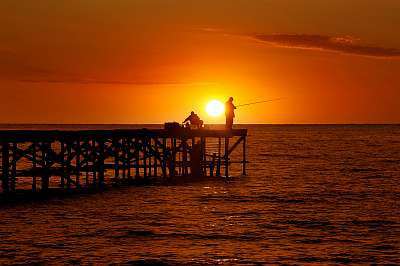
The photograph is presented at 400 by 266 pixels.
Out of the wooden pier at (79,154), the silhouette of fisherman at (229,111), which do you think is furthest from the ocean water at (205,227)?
the silhouette of fisherman at (229,111)

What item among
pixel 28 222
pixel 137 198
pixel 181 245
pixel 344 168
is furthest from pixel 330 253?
pixel 344 168

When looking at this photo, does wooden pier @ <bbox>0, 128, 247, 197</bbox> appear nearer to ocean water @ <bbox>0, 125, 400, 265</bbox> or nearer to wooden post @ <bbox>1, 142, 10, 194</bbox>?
wooden post @ <bbox>1, 142, 10, 194</bbox>

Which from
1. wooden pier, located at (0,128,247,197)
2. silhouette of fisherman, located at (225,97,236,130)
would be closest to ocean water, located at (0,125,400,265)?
wooden pier, located at (0,128,247,197)

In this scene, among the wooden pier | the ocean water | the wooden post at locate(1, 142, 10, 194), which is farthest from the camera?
the wooden pier

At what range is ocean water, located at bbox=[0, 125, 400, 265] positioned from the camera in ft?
68.0

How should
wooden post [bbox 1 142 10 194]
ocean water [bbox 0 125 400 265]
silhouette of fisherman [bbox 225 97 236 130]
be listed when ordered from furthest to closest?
silhouette of fisherman [bbox 225 97 236 130] < wooden post [bbox 1 142 10 194] < ocean water [bbox 0 125 400 265]

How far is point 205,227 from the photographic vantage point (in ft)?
85.4

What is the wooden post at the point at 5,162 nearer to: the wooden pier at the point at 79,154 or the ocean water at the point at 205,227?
the wooden pier at the point at 79,154

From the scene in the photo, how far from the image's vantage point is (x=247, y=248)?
22016 mm

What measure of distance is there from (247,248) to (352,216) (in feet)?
29.2

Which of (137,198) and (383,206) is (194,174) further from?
(383,206)

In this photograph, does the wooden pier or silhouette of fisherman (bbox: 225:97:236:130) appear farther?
silhouette of fisherman (bbox: 225:97:236:130)


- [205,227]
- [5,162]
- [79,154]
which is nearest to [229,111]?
[79,154]

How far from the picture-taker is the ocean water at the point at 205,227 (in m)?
20.7
